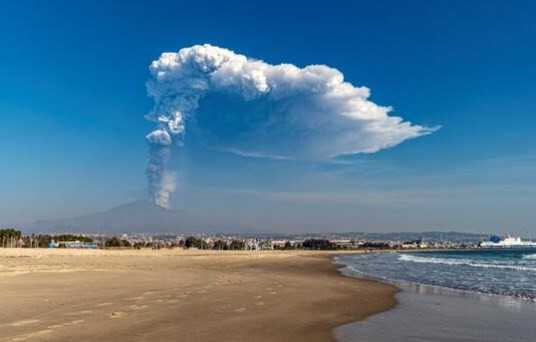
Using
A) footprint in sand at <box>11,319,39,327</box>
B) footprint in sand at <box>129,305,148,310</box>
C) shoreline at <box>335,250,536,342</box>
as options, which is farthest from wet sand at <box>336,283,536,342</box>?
footprint in sand at <box>11,319,39,327</box>

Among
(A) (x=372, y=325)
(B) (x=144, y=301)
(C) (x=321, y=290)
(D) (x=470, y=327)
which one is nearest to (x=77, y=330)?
(B) (x=144, y=301)

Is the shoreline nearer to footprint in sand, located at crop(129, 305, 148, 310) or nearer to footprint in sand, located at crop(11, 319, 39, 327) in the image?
footprint in sand, located at crop(129, 305, 148, 310)

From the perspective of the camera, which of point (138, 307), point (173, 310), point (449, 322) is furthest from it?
point (138, 307)

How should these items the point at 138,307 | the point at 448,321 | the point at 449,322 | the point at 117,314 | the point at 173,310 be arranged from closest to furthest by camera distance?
the point at 117,314, the point at 449,322, the point at 448,321, the point at 173,310, the point at 138,307

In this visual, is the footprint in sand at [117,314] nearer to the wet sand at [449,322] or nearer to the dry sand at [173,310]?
the dry sand at [173,310]

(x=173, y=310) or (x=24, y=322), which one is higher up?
(x=24, y=322)

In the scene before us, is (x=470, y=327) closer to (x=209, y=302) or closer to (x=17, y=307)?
(x=209, y=302)

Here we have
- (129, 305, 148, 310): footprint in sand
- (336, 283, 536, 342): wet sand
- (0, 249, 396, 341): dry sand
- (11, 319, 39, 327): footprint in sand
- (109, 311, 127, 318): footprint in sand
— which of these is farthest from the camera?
(129, 305, 148, 310): footprint in sand

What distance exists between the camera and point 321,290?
23047mm

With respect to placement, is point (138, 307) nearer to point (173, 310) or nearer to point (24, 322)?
point (173, 310)

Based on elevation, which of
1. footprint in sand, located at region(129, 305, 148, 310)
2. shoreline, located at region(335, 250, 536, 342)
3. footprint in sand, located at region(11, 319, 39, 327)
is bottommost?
shoreline, located at region(335, 250, 536, 342)

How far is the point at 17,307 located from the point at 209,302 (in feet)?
19.4

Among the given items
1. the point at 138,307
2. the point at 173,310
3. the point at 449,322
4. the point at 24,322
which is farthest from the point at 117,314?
the point at 449,322

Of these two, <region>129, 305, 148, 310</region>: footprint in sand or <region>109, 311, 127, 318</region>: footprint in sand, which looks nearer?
<region>109, 311, 127, 318</region>: footprint in sand
